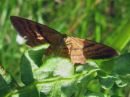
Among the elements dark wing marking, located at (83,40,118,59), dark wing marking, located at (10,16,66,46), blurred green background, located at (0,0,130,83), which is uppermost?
dark wing marking, located at (10,16,66,46)

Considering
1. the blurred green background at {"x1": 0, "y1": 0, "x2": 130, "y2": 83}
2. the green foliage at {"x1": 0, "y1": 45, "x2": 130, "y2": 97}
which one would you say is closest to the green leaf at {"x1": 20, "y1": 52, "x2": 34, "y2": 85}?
the green foliage at {"x1": 0, "y1": 45, "x2": 130, "y2": 97}

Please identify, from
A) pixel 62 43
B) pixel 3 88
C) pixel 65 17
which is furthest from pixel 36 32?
pixel 65 17

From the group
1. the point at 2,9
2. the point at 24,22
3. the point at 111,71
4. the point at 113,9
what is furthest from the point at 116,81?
the point at 113,9

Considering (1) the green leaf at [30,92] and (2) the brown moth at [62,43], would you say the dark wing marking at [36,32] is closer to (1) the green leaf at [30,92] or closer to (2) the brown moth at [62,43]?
(2) the brown moth at [62,43]

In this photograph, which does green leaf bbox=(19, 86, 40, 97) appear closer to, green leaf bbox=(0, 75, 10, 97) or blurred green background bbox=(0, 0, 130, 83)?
green leaf bbox=(0, 75, 10, 97)

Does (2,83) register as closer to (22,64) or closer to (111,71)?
(22,64)

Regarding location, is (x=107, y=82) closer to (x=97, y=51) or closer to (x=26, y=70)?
(x=97, y=51)

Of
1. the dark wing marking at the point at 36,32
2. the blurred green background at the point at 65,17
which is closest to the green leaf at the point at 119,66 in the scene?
the dark wing marking at the point at 36,32
